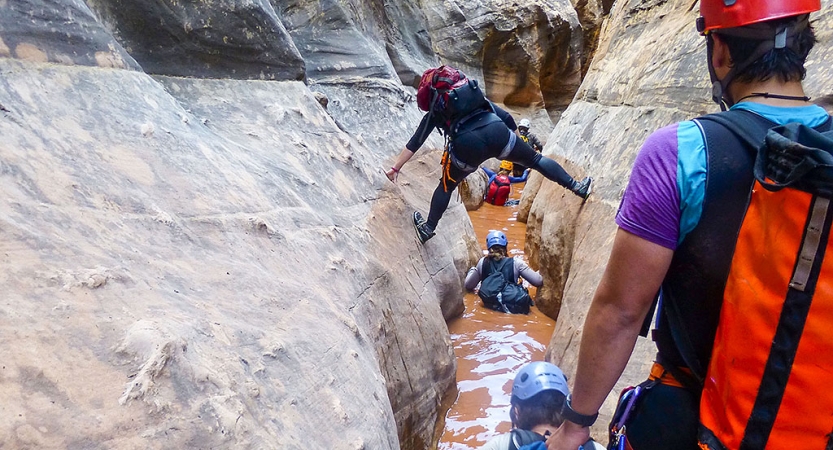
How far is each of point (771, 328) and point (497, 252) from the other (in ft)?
14.4

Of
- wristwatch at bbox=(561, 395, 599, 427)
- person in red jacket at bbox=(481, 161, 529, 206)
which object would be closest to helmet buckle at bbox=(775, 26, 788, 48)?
wristwatch at bbox=(561, 395, 599, 427)

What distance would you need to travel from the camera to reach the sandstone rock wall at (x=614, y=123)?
2949mm

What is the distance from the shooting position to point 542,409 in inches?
102

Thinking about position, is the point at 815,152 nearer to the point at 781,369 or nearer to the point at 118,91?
the point at 781,369

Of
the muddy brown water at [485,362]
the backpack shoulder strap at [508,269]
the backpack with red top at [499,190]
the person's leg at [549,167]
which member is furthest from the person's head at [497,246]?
the backpack with red top at [499,190]

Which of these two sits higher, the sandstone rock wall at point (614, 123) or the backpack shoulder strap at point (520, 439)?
the sandstone rock wall at point (614, 123)

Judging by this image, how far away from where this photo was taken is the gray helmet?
265 centimetres

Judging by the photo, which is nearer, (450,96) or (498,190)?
(450,96)

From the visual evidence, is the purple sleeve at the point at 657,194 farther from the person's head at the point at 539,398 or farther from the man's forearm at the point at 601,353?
the person's head at the point at 539,398

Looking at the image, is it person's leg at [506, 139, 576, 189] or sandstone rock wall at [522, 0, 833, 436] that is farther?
person's leg at [506, 139, 576, 189]

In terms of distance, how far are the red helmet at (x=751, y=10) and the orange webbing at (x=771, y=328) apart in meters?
0.40

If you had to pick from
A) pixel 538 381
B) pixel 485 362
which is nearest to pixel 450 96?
pixel 485 362

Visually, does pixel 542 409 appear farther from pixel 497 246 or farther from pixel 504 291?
pixel 497 246

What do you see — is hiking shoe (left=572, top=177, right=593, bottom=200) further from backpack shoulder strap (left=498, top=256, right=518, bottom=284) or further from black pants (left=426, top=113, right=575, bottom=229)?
backpack shoulder strap (left=498, top=256, right=518, bottom=284)
